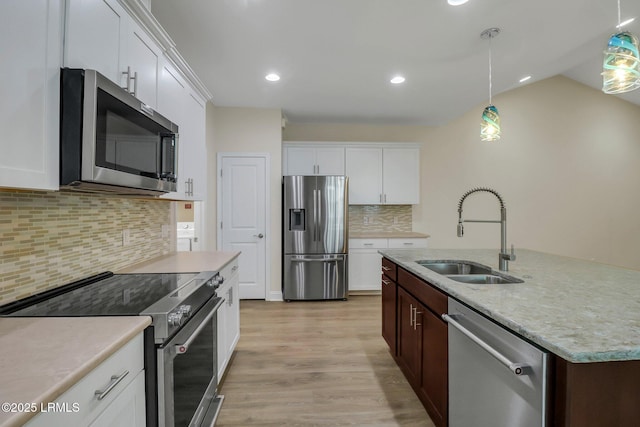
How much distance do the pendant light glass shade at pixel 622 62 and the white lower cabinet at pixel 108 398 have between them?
2.53 meters

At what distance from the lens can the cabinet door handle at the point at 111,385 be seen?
822 mm

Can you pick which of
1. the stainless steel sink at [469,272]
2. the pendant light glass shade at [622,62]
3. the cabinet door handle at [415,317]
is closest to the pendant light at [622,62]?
the pendant light glass shade at [622,62]

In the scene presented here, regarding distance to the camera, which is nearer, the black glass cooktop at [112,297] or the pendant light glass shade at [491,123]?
the black glass cooktop at [112,297]

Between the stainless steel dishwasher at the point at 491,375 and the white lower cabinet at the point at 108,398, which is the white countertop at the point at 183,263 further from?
the stainless steel dishwasher at the point at 491,375

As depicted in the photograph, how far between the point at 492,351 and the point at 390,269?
1.40 metres

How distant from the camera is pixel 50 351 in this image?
0.82 m

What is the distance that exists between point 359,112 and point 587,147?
4.22 meters

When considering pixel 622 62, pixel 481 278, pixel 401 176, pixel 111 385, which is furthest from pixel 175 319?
pixel 401 176

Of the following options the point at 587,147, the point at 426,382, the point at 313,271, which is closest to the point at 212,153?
the point at 313,271

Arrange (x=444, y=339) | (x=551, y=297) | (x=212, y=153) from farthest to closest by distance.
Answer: (x=212, y=153), (x=444, y=339), (x=551, y=297)

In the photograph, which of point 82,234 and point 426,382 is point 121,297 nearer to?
point 82,234

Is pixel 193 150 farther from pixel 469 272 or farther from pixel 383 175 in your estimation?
pixel 383 175

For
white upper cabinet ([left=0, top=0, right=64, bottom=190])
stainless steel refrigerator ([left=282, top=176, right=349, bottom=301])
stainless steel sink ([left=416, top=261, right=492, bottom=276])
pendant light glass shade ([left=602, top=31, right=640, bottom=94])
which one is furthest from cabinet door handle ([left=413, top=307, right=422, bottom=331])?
stainless steel refrigerator ([left=282, top=176, right=349, bottom=301])

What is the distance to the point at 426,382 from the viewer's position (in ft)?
5.96
